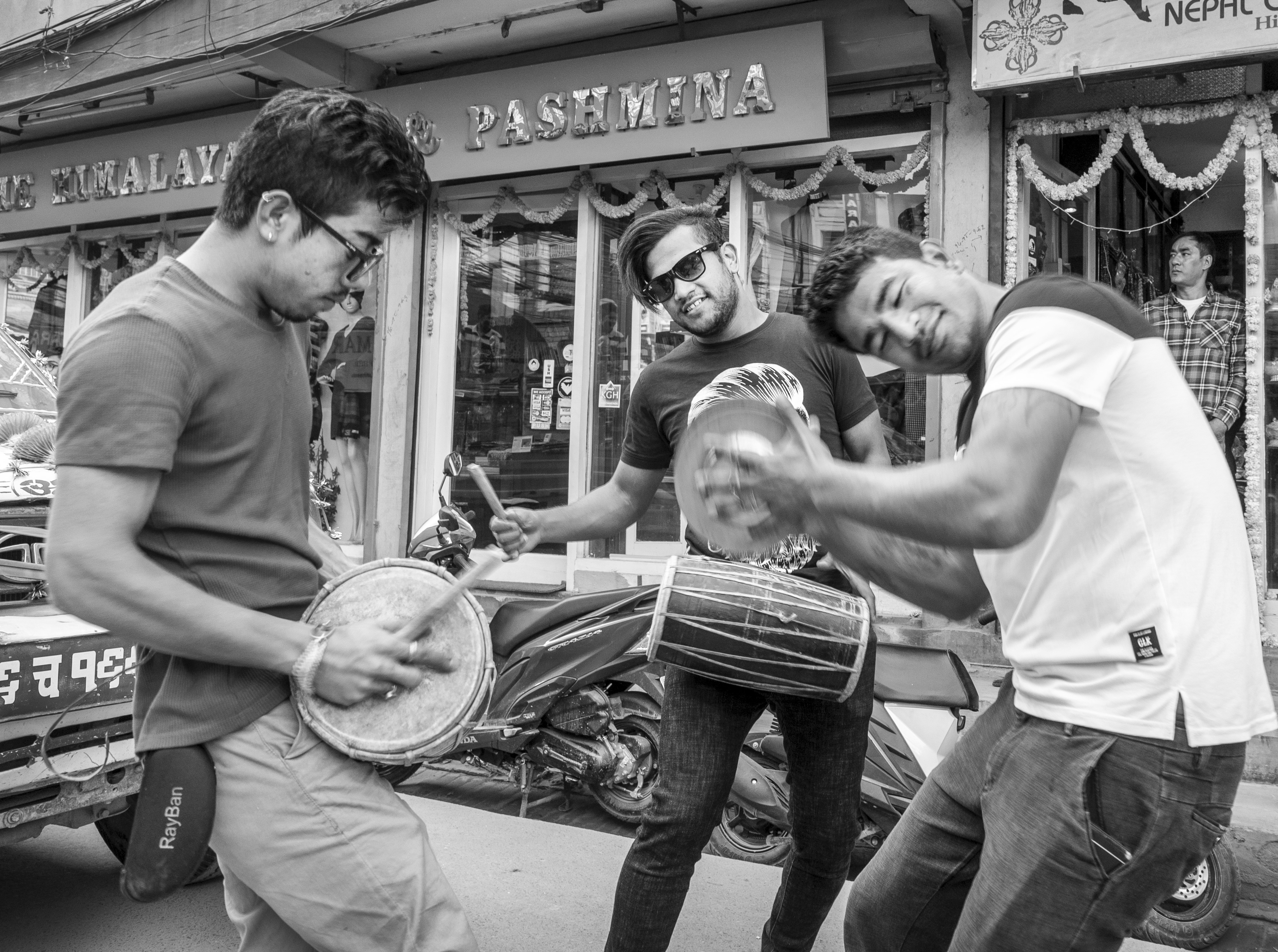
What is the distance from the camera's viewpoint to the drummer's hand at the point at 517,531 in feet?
9.31

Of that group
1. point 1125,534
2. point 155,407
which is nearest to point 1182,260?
point 1125,534

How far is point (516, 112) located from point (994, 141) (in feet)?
11.5

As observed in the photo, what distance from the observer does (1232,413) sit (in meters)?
6.50

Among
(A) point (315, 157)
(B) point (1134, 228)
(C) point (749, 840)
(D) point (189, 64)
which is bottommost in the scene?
(C) point (749, 840)

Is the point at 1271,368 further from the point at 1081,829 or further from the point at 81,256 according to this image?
the point at 81,256

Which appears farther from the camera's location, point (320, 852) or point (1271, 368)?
point (1271, 368)

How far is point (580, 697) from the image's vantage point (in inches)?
191

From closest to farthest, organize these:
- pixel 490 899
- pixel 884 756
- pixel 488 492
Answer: pixel 488 492 < pixel 490 899 < pixel 884 756

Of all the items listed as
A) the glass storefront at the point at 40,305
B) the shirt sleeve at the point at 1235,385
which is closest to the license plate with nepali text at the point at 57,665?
the shirt sleeve at the point at 1235,385

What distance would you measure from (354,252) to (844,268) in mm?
887

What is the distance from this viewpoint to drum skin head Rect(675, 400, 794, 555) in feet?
5.72

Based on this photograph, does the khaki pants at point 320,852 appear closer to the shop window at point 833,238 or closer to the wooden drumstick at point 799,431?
the wooden drumstick at point 799,431

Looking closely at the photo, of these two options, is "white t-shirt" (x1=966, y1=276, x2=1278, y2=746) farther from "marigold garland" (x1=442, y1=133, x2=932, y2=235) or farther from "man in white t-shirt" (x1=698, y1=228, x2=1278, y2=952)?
"marigold garland" (x1=442, y1=133, x2=932, y2=235)

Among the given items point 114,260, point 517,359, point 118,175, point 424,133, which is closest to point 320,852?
point 517,359
